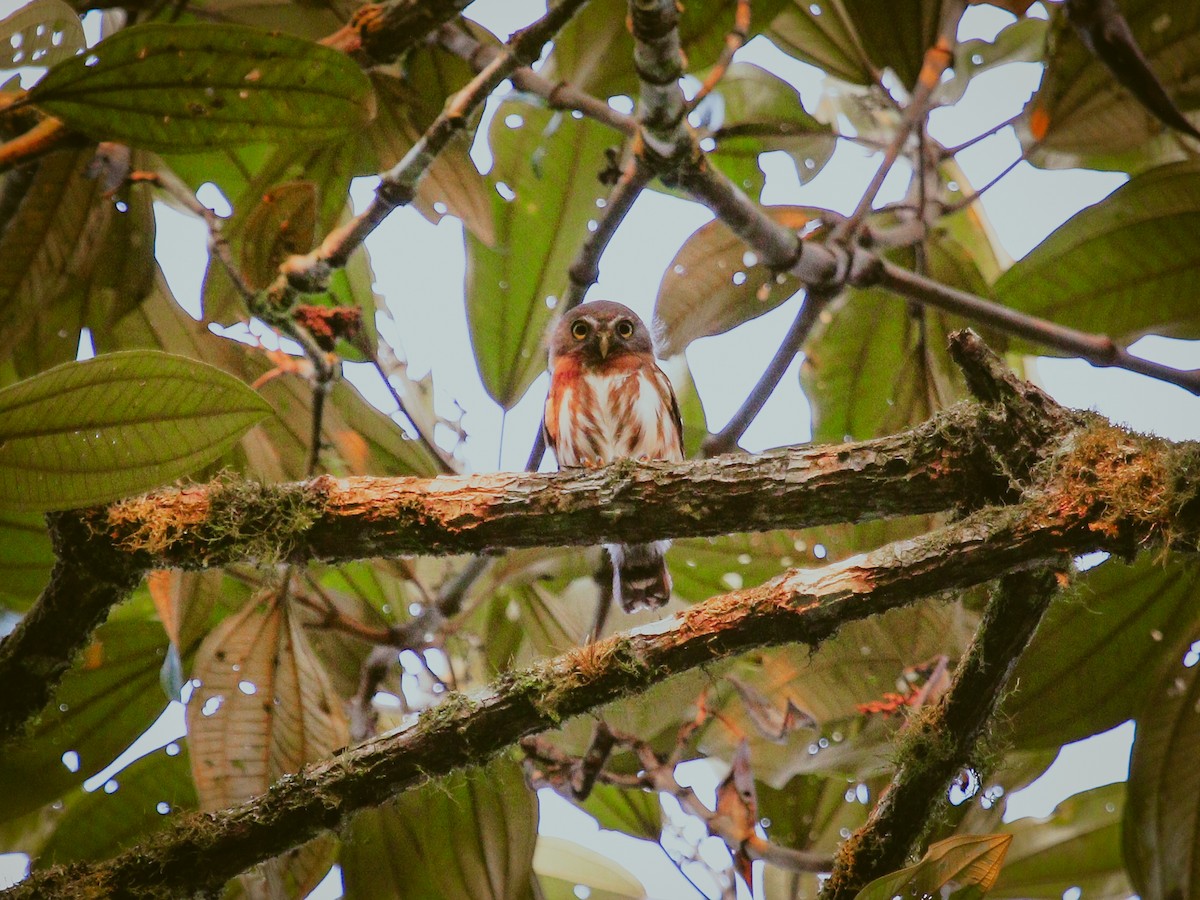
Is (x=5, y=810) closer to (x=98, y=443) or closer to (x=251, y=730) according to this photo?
(x=251, y=730)

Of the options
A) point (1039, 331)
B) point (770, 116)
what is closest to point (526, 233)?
point (770, 116)

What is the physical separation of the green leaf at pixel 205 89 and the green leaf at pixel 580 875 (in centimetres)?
236

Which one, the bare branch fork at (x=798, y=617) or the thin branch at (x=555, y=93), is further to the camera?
the thin branch at (x=555, y=93)

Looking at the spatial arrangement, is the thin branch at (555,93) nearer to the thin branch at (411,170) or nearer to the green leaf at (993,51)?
the thin branch at (411,170)

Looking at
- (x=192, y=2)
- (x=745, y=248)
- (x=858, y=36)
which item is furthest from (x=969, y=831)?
(x=192, y=2)

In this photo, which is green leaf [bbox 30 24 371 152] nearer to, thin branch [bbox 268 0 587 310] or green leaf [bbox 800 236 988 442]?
thin branch [bbox 268 0 587 310]

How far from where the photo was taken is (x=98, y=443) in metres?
1.81

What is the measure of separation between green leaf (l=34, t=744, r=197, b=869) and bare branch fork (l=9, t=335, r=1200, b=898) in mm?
748

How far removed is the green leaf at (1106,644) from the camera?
263 centimetres

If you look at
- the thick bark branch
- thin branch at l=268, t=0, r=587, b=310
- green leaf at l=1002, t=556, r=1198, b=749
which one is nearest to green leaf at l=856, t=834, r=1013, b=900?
the thick bark branch

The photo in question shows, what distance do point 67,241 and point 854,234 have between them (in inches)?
83.4

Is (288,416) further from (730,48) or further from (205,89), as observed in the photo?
(730,48)

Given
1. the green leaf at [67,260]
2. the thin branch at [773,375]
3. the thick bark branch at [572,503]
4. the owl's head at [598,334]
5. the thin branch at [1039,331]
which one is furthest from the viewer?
the owl's head at [598,334]

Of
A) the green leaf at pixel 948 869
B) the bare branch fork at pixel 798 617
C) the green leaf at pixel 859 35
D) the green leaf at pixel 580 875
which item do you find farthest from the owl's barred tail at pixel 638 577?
the green leaf at pixel 859 35
